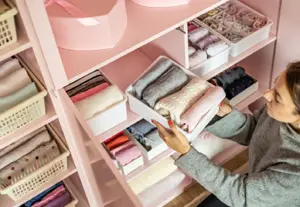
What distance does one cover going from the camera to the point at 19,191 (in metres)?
1.37

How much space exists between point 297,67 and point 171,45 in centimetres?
47

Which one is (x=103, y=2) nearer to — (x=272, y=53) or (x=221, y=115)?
(x=221, y=115)

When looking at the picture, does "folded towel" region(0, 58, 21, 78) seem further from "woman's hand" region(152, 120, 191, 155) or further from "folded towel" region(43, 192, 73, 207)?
"folded towel" region(43, 192, 73, 207)

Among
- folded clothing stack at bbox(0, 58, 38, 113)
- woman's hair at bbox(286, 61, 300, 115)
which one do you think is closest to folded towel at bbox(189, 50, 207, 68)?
woman's hair at bbox(286, 61, 300, 115)

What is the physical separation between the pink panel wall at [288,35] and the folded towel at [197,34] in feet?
0.87

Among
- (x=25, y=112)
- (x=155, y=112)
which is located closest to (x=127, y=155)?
(x=155, y=112)

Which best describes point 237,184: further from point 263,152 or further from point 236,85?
point 236,85

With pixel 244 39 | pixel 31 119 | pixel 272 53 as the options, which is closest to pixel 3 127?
pixel 31 119

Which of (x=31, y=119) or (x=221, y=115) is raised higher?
(x=31, y=119)

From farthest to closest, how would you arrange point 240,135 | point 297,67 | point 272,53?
point 272,53 → point 240,135 → point 297,67

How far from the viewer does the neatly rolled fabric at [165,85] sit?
55.6 inches

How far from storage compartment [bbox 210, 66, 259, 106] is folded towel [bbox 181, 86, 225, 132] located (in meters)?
0.37

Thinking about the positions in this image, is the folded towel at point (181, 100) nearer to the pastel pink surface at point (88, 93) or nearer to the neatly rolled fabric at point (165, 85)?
the neatly rolled fabric at point (165, 85)

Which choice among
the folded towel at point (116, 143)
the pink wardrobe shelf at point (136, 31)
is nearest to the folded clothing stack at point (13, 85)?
the pink wardrobe shelf at point (136, 31)
